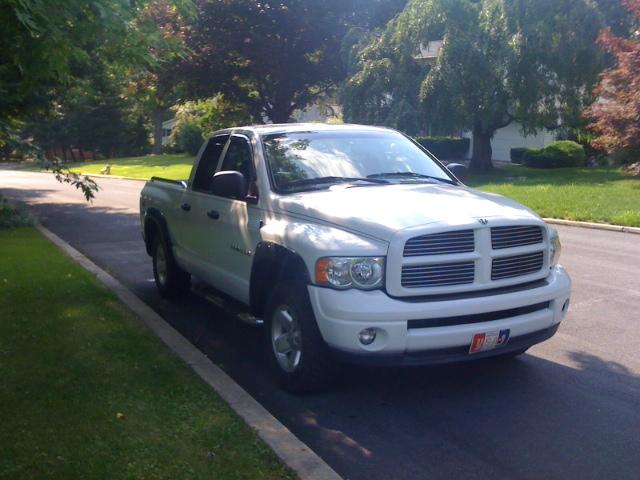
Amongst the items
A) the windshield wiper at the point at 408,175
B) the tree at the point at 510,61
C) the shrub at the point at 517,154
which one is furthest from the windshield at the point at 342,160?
the shrub at the point at 517,154

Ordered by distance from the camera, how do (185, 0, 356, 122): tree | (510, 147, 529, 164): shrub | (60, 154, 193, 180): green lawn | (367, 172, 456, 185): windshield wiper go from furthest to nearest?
(60, 154, 193, 180): green lawn < (510, 147, 529, 164): shrub < (185, 0, 356, 122): tree < (367, 172, 456, 185): windshield wiper

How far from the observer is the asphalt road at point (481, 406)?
15.4 ft

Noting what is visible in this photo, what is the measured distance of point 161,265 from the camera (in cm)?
926

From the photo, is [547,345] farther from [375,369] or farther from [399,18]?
[399,18]

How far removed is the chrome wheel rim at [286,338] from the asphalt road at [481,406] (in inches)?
10.2

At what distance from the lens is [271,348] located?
20.0 feet

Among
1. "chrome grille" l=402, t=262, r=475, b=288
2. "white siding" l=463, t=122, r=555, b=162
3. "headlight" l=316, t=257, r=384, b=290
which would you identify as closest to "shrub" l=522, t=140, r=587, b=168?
"white siding" l=463, t=122, r=555, b=162

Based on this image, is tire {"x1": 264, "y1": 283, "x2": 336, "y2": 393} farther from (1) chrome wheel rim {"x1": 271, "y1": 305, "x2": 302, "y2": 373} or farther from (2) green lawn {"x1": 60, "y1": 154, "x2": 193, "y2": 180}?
(2) green lawn {"x1": 60, "y1": 154, "x2": 193, "y2": 180}

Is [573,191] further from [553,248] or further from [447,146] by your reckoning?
[553,248]

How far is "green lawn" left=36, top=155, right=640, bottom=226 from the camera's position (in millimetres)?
17531

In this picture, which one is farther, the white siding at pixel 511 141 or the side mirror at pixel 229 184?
the white siding at pixel 511 141

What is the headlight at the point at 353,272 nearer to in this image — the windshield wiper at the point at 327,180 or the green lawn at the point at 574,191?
the windshield wiper at the point at 327,180

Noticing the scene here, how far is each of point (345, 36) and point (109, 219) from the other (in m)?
12.9

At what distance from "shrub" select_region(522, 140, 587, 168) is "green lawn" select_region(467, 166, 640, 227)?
724 millimetres
